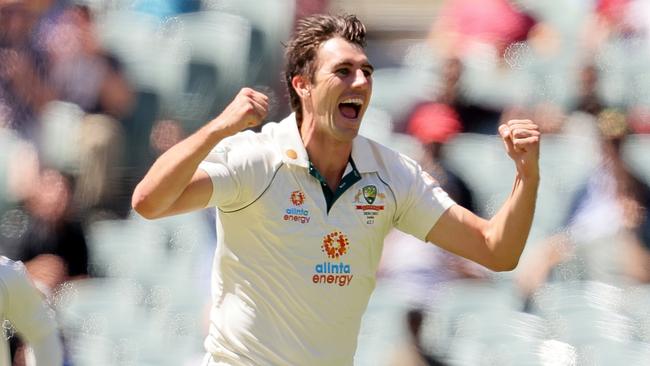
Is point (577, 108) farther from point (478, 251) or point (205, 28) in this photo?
point (205, 28)

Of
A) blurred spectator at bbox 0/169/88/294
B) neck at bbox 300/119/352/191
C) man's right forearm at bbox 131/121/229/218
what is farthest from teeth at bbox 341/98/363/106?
blurred spectator at bbox 0/169/88/294

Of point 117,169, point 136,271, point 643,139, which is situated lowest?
point 136,271

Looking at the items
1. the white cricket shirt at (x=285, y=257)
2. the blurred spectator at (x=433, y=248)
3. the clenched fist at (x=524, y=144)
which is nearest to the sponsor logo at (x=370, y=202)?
the white cricket shirt at (x=285, y=257)

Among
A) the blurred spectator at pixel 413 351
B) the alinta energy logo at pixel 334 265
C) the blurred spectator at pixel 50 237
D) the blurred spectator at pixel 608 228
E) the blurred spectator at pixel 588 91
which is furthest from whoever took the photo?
the blurred spectator at pixel 50 237

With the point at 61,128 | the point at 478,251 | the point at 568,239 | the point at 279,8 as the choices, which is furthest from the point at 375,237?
the point at 61,128

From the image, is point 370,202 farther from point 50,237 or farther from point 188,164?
point 50,237

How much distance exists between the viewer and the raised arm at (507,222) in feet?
10.4

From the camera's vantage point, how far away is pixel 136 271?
527 cm

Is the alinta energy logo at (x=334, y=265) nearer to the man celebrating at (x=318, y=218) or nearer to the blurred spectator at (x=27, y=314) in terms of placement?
the man celebrating at (x=318, y=218)

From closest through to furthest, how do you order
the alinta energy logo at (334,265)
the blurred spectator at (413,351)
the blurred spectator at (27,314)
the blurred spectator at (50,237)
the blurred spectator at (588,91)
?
the alinta energy logo at (334,265)
the blurred spectator at (27,314)
the blurred spectator at (588,91)
the blurred spectator at (413,351)
the blurred spectator at (50,237)

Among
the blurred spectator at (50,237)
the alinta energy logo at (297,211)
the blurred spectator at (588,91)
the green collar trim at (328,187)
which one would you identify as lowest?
the blurred spectator at (50,237)

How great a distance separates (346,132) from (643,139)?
1.52 m

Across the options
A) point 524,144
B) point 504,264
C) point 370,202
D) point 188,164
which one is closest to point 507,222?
point 504,264

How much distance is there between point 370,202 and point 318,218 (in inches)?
6.3
